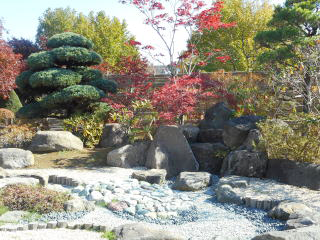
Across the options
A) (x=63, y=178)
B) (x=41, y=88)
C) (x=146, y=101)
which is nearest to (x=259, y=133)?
(x=146, y=101)

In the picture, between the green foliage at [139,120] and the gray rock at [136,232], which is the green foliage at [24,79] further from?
the gray rock at [136,232]

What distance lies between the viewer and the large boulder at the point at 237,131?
853 centimetres

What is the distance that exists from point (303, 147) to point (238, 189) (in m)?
1.59

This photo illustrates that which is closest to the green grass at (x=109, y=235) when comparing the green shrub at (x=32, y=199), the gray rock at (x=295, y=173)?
the green shrub at (x=32, y=199)

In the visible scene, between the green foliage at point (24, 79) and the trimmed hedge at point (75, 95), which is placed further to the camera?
the green foliage at point (24, 79)

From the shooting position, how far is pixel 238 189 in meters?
6.86

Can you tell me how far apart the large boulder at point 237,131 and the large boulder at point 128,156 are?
1991mm

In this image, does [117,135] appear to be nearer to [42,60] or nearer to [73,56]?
[73,56]

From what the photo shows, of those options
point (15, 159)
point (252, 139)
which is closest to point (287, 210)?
point (252, 139)

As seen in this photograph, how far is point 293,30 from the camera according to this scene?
389 inches

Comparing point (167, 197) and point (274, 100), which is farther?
point (274, 100)

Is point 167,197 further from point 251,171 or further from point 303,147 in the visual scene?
point 303,147

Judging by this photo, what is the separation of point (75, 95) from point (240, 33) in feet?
48.6

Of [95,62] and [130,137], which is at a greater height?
[95,62]
